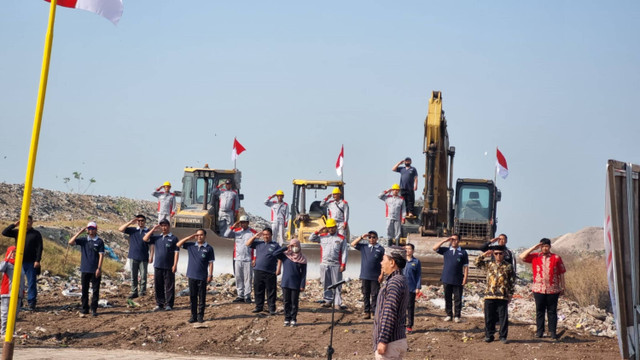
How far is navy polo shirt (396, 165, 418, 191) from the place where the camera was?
75.4 feet

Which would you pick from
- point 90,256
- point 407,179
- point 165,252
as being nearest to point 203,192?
point 407,179

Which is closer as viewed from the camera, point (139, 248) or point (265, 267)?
point (265, 267)

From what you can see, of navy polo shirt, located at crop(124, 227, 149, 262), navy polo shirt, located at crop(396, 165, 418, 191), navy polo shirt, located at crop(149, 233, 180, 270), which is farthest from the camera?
navy polo shirt, located at crop(396, 165, 418, 191)

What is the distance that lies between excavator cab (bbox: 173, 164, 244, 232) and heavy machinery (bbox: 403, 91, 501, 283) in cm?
567

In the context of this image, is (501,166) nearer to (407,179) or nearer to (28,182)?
(407,179)

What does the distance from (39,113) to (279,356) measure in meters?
6.38

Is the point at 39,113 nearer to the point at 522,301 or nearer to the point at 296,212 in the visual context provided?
the point at 522,301

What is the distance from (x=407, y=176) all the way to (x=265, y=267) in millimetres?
7002

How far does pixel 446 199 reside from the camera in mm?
24016

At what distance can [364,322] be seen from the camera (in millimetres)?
16969

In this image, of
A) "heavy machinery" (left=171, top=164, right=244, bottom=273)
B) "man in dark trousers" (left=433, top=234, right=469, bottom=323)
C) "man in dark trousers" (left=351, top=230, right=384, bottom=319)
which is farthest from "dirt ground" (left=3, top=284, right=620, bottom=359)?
"heavy machinery" (left=171, top=164, right=244, bottom=273)

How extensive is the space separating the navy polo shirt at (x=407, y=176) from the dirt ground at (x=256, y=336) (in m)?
5.54

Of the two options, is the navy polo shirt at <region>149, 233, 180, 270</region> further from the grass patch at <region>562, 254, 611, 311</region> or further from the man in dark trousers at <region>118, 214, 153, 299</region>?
the grass patch at <region>562, 254, 611, 311</region>

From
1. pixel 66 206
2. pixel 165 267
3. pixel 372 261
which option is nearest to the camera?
pixel 372 261
